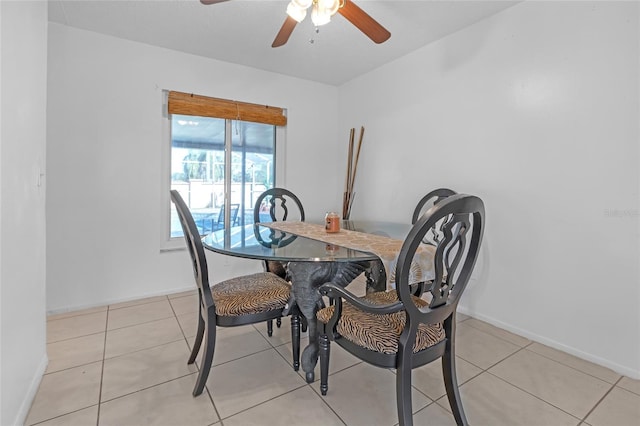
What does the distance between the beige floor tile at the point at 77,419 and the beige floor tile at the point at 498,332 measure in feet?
7.74

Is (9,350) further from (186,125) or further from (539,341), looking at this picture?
(539,341)

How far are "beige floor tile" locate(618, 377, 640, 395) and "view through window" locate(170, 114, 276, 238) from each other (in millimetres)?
3143

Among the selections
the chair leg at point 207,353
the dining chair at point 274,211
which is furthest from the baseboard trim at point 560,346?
the chair leg at point 207,353

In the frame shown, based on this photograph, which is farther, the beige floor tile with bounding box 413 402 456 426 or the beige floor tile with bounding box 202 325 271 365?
the beige floor tile with bounding box 202 325 271 365

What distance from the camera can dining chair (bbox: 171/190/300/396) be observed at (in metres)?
1.45

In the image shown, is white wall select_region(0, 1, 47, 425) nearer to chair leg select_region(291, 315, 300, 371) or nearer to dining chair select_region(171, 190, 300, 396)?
dining chair select_region(171, 190, 300, 396)

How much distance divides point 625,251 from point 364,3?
2.20m

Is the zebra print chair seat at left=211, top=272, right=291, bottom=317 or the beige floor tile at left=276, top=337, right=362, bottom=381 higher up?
the zebra print chair seat at left=211, top=272, right=291, bottom=317

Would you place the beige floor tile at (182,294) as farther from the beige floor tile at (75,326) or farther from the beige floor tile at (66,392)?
the beige floor tile at (66,392)

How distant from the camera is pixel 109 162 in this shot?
8.88 feet

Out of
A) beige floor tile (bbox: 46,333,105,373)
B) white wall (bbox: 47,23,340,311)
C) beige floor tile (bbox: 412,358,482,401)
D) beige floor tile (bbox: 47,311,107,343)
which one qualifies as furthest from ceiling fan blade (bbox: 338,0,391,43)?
beige floor tile (bbox: 47,311,107,343)

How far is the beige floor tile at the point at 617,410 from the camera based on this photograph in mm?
1412

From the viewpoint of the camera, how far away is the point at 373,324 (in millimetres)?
1281

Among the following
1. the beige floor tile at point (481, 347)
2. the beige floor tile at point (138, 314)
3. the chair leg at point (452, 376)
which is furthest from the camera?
the beige floor tile at point (138, 314)
